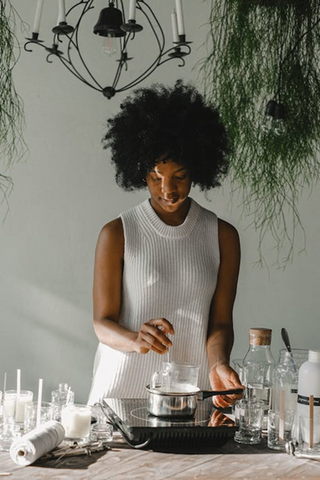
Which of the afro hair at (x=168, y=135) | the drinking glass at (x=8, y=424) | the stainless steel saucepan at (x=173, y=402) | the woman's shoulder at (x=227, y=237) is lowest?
the drinking glass at (x=8, y=424)

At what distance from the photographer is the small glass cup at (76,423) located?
1601 millimetres

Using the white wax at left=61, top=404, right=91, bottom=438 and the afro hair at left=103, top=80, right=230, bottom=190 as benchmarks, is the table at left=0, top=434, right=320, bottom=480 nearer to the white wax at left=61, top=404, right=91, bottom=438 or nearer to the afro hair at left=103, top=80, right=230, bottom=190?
the white wax at left=61, top=404, right=91, bottom=438

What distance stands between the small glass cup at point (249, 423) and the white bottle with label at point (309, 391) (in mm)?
110

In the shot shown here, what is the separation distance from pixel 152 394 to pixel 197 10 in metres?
2.34

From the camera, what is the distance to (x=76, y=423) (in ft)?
5.25

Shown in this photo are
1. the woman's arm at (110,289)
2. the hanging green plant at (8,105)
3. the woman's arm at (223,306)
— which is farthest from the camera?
the hanging green plant at (8,105)

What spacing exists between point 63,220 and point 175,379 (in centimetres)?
178

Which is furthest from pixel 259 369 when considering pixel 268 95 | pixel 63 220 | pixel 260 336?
pixel 268 95

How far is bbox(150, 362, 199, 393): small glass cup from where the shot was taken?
1691 mm

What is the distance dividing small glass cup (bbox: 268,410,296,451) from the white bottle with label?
3cm

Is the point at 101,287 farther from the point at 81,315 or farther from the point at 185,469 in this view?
the point at 81,315

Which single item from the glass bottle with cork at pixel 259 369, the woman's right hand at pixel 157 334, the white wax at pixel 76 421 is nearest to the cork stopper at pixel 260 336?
the glass bottle with cork at pixel 259 369

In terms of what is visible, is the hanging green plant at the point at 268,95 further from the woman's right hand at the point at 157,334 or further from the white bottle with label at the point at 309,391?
the white bottle with label at the point at 309,391

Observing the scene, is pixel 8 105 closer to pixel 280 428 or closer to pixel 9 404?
pixel 9 404
